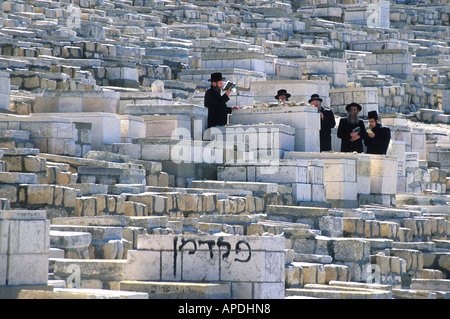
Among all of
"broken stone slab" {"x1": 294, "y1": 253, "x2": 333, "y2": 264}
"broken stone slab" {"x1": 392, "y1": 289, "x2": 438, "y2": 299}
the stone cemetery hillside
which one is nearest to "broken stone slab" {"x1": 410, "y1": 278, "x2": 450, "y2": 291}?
the stone cemetery hillside

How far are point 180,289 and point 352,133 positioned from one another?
9.23 meters

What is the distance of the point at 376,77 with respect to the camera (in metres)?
27.9

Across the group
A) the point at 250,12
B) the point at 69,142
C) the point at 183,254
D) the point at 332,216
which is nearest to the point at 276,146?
the point at 332,216

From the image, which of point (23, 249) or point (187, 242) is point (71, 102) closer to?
point (187, 242)

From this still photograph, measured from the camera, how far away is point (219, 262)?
29.6 ft

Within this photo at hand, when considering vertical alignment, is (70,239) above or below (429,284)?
above

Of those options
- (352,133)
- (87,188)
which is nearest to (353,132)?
(352,133)

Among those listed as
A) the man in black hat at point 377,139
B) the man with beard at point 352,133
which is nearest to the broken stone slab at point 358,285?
the man with beard at point 352,133

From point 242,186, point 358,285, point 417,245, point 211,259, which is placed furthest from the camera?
point 417,245

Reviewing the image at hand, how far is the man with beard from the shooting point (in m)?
17.4

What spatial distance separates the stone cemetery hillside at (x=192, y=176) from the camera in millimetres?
9031

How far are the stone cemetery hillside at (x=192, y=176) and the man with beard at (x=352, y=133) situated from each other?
434 millimetres

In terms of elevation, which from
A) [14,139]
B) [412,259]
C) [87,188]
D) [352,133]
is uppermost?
[14,139]

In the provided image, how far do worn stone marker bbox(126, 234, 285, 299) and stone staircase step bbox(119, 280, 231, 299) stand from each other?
0.12 m
